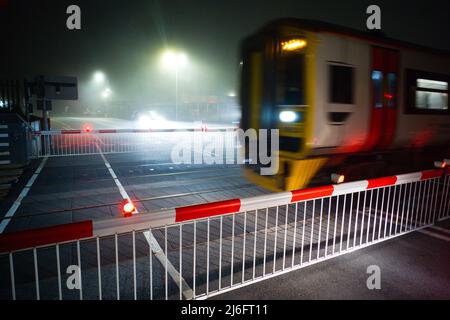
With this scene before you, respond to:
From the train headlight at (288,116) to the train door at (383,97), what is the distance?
199cm

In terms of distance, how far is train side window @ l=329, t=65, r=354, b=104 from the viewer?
634cm

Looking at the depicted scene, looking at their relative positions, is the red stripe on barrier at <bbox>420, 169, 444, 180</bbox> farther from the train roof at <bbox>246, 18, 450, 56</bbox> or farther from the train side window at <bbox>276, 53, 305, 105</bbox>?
the train roof at <bbox>246, 18, 450, 56</bbox>

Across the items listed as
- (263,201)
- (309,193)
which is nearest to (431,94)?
(309,193)

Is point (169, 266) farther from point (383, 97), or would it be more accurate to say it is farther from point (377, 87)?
point (383, 97)

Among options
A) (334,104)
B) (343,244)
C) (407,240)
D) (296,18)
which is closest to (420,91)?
(334,104)

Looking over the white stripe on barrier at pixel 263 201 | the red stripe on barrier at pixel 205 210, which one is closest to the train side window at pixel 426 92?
the white stripe on barrier at pixel 263 201

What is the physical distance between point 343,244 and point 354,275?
100 centimetres

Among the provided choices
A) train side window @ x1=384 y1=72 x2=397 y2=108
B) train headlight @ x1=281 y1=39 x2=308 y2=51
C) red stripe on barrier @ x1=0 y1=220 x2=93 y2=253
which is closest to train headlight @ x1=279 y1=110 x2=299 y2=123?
train headlight @ x1=281 y1=39 x2=308 y2=51

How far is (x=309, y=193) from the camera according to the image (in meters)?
3.86

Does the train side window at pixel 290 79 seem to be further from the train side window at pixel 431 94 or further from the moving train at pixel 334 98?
the train side window at pixel 431 94

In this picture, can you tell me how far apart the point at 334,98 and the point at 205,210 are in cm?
437
